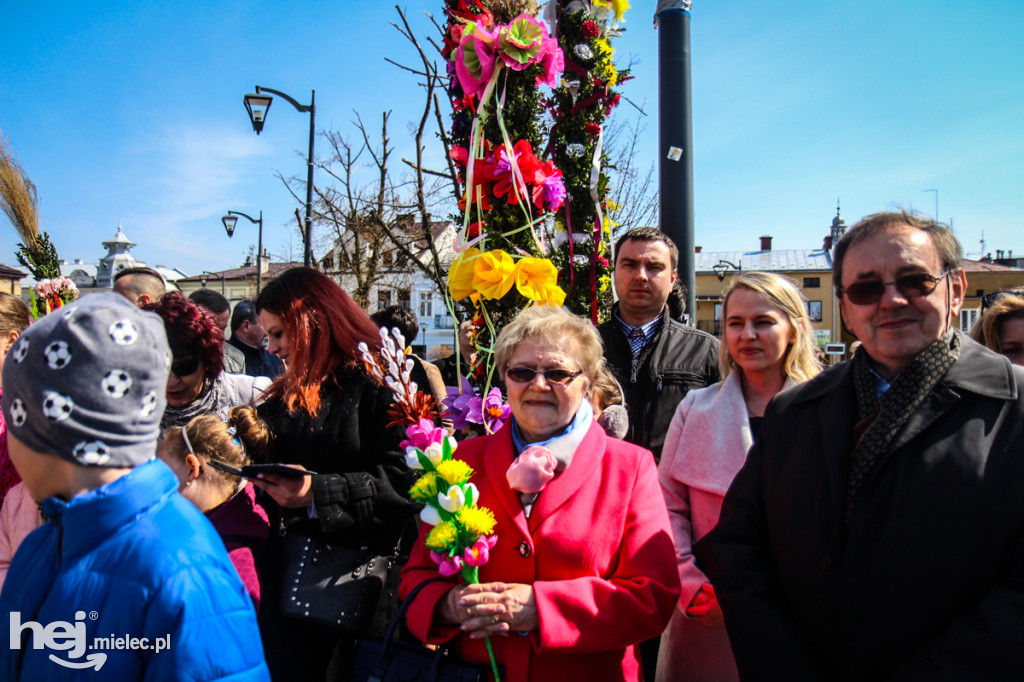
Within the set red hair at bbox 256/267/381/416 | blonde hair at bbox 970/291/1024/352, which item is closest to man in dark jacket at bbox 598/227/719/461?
red hair at bbox 256/267/381/416

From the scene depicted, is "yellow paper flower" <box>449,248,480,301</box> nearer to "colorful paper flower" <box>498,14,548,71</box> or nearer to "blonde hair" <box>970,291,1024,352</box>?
"colorful paper flower" <box>498,14,548,71</box>

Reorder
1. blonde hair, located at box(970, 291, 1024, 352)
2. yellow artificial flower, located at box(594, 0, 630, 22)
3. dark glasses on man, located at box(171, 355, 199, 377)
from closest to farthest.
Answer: dark glasses on man, located at box(171, 355, 199, 377)
yellow artificial flower, located at box(594, 0, 630, 22)
blonde hair, located at box(970, 291, 1024, 352)

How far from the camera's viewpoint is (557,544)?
1.89m

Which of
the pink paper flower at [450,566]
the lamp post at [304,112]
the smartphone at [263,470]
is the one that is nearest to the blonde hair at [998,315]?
the pink paper flower at [450,566]

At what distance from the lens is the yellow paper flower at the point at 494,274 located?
2.37 m

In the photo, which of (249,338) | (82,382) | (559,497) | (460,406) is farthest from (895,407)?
(249,338)

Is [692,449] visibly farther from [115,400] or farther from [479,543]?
[115,400]

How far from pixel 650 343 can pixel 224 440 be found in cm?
202

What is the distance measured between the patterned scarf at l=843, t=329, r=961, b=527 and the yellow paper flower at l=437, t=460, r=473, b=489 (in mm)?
1045

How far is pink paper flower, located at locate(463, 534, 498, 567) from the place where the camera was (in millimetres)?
1777

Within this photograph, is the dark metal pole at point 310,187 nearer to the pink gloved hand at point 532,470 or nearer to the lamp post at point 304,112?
the lamp post at point 304,112

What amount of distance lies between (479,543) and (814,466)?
974 mm

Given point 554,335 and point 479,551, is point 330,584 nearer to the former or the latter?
point 479,551

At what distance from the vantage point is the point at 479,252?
8.31ft
